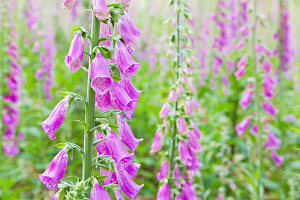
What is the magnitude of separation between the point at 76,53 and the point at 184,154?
4.19 feet

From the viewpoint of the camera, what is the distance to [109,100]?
1414mm

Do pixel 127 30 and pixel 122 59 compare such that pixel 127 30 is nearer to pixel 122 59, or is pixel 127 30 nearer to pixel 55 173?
pixel 122 59

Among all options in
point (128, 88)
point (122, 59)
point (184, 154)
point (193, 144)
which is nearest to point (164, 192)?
point (184, 154)

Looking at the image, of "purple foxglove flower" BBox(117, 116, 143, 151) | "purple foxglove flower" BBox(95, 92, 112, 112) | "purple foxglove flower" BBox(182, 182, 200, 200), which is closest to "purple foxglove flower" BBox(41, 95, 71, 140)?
"purple foxglove flower" BBox(95, 92, 112, 112)

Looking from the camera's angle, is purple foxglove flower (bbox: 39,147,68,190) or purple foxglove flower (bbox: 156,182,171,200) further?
purple foxglove flower (bbox: 156,182,171,200)

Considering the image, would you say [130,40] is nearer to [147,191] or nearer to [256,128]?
[256,128]

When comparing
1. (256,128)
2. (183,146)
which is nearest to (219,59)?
(256,128)

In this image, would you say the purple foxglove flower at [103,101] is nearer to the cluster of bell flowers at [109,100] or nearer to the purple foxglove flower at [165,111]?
the cluster of bell flowers at [109,100]

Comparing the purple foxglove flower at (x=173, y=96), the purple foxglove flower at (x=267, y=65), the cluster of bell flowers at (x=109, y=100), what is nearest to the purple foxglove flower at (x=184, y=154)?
the purple foxglove flower at (x=173, y=96)

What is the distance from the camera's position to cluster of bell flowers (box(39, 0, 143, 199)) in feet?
4.20

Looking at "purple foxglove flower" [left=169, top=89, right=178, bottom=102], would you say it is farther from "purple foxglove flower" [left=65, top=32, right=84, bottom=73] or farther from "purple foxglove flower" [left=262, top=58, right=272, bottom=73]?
"purple foxglove flower" [left=262, top=58, right=272, bottom=73]

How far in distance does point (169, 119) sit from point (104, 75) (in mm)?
1197

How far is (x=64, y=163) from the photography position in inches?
52.1

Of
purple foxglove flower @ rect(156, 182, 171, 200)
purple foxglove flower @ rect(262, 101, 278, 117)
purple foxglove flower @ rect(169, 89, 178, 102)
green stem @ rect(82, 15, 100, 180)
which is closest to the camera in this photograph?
green stem @ rect(82, 15, 100, 180)
